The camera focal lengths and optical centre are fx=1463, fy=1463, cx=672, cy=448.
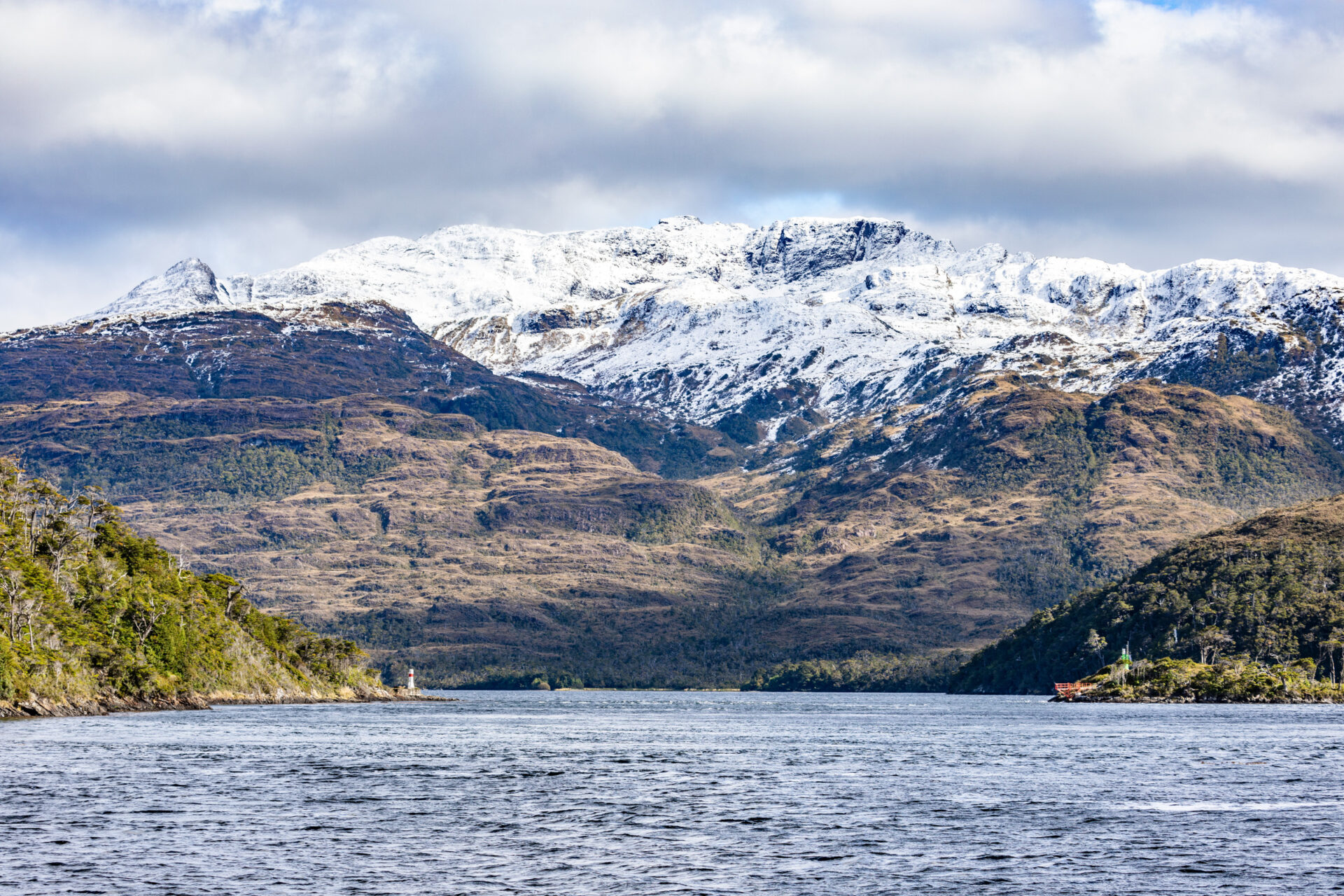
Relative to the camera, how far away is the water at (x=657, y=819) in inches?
2697

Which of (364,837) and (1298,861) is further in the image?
(364,837)

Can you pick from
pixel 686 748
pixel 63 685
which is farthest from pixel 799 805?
pixel 63 685

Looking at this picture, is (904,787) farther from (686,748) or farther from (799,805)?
(686,748)

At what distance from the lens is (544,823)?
8850 cm

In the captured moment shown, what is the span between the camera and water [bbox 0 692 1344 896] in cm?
6850

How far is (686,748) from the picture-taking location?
6457 inches

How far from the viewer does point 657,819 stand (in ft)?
298

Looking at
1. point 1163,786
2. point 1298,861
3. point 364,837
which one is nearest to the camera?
point 1298,861

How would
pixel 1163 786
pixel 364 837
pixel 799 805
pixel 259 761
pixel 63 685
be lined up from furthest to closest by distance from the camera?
1. pixel 63 685
2. pixel 259 761
3. pixel 1163 786
4. pixel 799 805
5. pixel 364 837

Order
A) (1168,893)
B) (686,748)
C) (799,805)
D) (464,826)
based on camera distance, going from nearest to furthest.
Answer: (1168,893) < (464,826) < (799,805) < (686,748)

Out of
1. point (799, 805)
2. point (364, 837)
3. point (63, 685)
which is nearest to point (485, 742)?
point (63, 685)

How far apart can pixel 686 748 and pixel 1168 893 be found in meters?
102

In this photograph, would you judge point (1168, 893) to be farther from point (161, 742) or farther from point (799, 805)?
point (161, 742)

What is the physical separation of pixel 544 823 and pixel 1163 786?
49966mm
